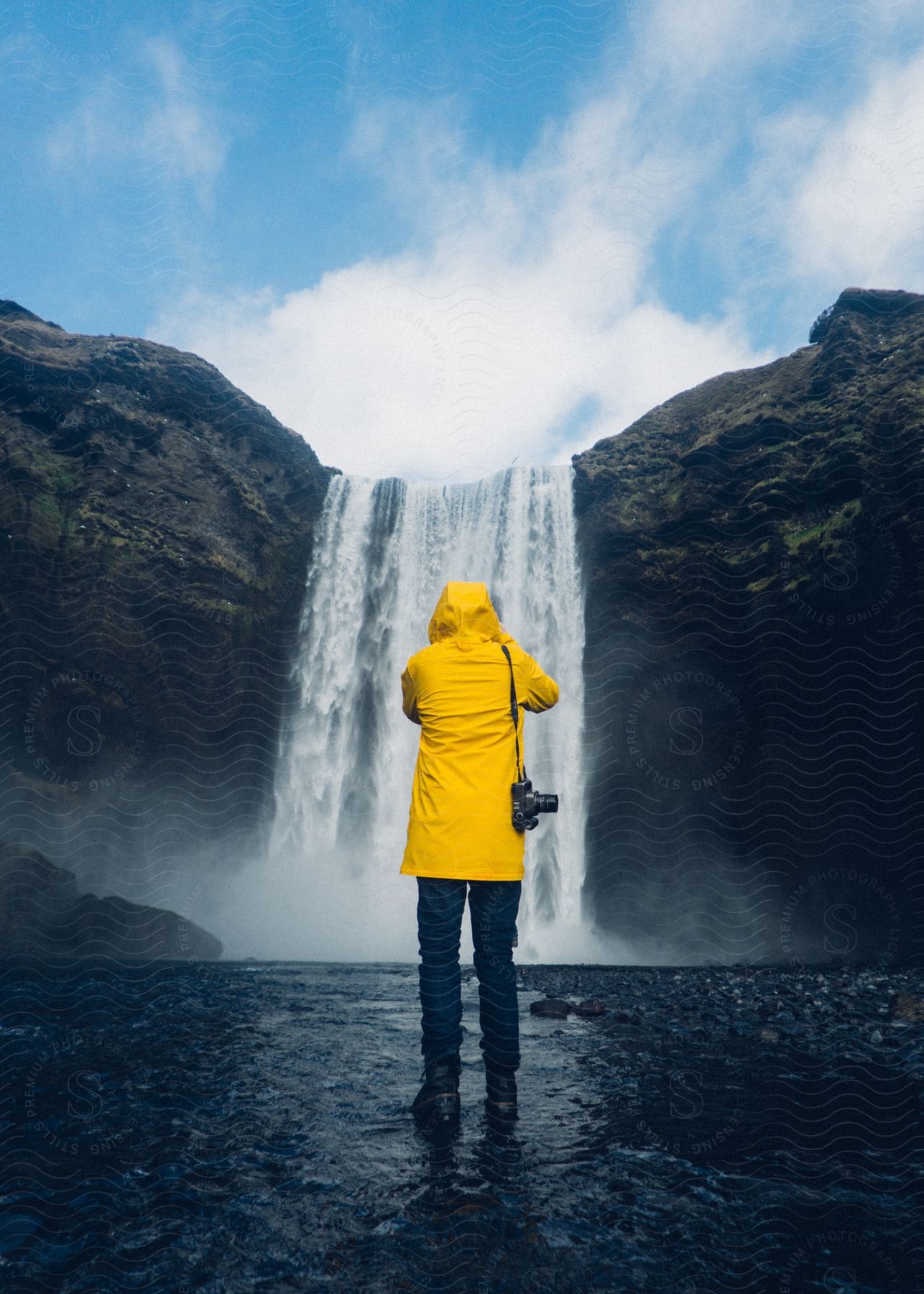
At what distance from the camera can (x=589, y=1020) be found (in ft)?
26.3

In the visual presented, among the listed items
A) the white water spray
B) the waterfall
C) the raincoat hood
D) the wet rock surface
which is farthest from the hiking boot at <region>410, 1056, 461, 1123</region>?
the waterfall

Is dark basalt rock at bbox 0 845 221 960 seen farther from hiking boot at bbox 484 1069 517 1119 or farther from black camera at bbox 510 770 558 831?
black camera at bbox 510 770 558 831

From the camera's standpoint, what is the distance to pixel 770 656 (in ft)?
57.3

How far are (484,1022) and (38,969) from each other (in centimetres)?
1214

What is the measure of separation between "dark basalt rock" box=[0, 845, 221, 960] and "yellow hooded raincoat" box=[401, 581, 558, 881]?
14920mm

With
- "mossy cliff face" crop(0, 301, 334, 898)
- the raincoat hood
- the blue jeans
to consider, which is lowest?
the blue jeans

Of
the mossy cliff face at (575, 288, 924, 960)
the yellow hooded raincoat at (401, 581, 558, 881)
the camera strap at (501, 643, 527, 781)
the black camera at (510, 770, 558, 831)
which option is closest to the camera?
the yellow hooded raincoat at (401, 581, 558, 881)

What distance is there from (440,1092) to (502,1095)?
32cm

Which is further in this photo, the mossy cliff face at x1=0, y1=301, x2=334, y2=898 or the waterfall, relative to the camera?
the mossy cliff face at x1=0, y1=301, x2=334, y2=898

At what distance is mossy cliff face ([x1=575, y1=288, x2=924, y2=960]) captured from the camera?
15.3 meters

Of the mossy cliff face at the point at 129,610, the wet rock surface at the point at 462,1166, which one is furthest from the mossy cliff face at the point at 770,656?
the mossy cliff face at the point at 129,610

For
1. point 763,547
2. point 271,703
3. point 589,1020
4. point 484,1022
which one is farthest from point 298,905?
point 484,1022

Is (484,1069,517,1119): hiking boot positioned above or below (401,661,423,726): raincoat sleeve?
below

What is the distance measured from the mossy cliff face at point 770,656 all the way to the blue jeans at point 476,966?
13.9 meters
